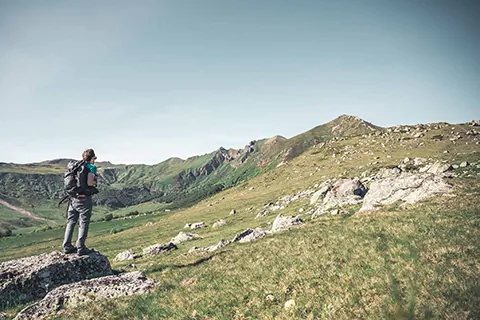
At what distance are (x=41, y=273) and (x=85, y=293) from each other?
5048 millimetres

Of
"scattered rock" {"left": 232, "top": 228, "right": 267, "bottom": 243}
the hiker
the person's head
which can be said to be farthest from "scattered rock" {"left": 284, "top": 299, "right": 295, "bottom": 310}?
"scattered rock" {"left": 232, "top": 228, "right": 267, "bottom": 243}

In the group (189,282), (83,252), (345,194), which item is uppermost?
(345,194)

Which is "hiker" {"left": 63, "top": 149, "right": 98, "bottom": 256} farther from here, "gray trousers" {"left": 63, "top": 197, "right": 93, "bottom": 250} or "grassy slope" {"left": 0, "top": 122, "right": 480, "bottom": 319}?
"grassy slope" {"left": 0, "top": 122, "right": 480, "bottom": 319}

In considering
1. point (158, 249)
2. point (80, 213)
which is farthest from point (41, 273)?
point (158, 249)

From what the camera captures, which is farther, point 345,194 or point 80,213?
point 345,194

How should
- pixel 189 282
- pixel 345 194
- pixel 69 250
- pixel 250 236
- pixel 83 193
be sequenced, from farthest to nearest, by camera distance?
pixel 345 194 < pixel 250 236 < pixel 69 250 < pixel 83 193 < pixel 189 282

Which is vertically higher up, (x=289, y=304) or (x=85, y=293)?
(x=289, y=304)

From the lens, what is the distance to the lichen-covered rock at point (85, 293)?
1391 cm

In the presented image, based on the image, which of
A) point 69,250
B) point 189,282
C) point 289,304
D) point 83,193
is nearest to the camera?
point 289,304

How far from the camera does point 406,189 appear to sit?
30266 millimetres

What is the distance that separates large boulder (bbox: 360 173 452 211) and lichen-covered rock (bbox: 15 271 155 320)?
20720 millimetres

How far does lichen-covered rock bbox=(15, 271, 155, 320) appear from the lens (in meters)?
13.9

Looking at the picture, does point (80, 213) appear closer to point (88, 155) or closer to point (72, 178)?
point (72, 178)

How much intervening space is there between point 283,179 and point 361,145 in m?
35.0
